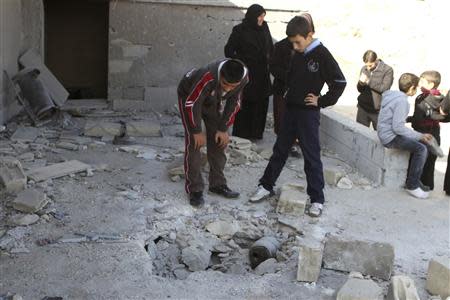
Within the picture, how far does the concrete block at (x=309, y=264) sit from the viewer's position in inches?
164

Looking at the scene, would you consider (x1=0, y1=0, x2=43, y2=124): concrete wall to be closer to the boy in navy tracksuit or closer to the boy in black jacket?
the boy in navy tracksuit

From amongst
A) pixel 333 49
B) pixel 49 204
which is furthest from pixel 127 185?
pixel 333 49

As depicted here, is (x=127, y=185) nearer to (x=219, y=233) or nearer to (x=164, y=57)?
(x=219, y=233)

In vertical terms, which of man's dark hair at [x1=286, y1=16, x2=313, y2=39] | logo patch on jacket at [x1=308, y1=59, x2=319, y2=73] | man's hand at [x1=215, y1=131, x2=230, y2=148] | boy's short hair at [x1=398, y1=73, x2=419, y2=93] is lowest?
man's hand at [x1=215, y1=131, x2=230, y2=148]

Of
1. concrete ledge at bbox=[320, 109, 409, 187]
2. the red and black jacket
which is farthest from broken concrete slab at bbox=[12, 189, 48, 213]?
Result: concrete ledge at bbox=[320, 109, 409, 187]

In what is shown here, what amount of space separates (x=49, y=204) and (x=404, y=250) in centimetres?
307

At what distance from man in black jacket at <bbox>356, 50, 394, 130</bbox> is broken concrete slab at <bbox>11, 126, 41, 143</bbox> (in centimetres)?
418

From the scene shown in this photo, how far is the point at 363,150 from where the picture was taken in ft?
21.9

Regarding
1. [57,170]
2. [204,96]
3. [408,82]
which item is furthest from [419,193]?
[57,170]

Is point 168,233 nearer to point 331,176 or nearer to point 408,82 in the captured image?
point 331,176

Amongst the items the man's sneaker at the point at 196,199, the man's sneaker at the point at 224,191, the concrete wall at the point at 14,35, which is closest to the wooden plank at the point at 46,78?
the concrete wall at the point at 14,35

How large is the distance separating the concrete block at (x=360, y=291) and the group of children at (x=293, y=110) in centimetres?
148

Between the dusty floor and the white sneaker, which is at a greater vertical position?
the white sneaker

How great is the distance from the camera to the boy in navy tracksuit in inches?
201
